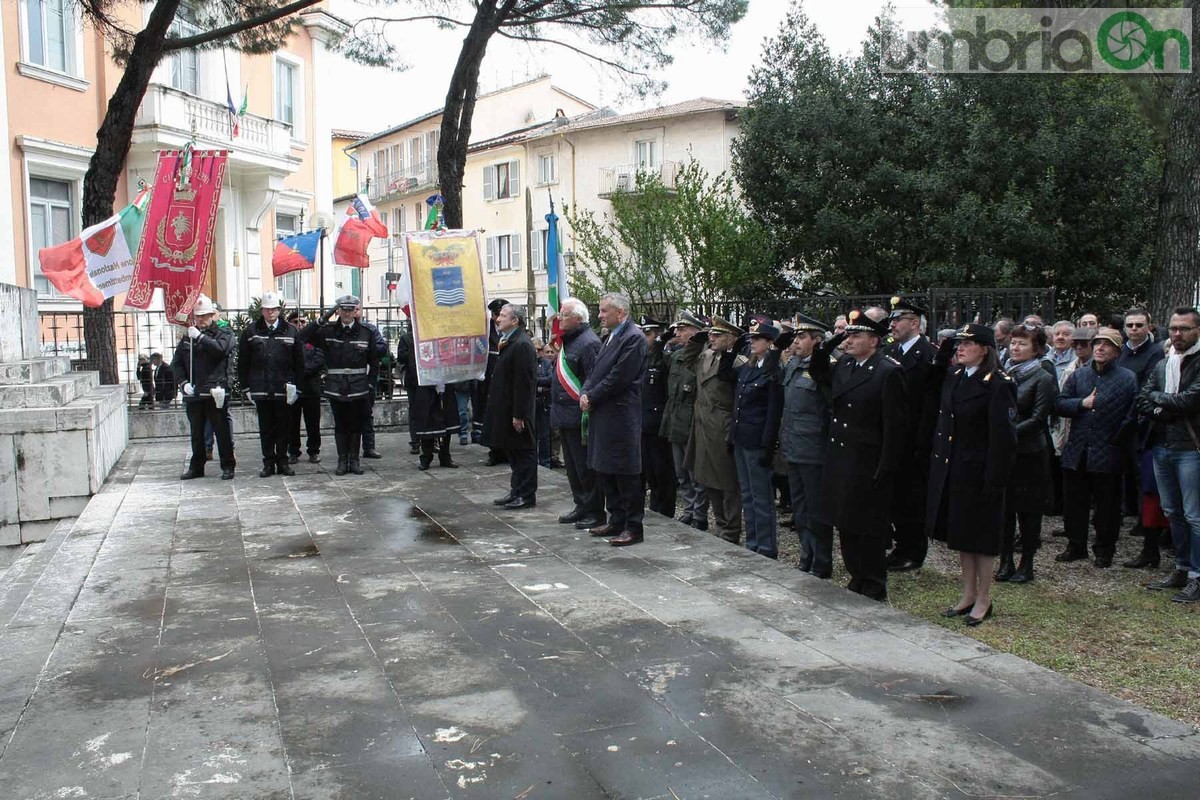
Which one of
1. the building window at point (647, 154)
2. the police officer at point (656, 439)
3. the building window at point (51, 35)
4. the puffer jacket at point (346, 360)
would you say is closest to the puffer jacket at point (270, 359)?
the puffer jacket at point (346, 360)

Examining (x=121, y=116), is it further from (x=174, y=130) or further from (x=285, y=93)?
(x=285, y=93)

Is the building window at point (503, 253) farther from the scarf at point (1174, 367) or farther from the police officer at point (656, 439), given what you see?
the scarf at point (1174, 367)

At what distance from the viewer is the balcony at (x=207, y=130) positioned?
20750 mm

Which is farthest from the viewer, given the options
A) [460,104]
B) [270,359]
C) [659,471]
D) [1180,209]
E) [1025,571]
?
[460,104]

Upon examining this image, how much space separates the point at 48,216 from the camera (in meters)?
19.8

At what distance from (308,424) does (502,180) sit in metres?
32.4

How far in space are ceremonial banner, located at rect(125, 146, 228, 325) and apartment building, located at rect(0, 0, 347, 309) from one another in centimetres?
539

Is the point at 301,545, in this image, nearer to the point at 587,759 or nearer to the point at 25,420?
the point at 25,420

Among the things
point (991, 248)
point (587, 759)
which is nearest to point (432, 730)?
point (587, 759)

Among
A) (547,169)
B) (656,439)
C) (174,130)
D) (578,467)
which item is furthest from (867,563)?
(547,169)

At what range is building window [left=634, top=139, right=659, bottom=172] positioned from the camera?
36.9 m

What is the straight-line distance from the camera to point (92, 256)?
37.9ft

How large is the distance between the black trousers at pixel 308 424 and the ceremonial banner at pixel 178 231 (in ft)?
5.37

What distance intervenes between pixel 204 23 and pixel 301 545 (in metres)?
11.6
